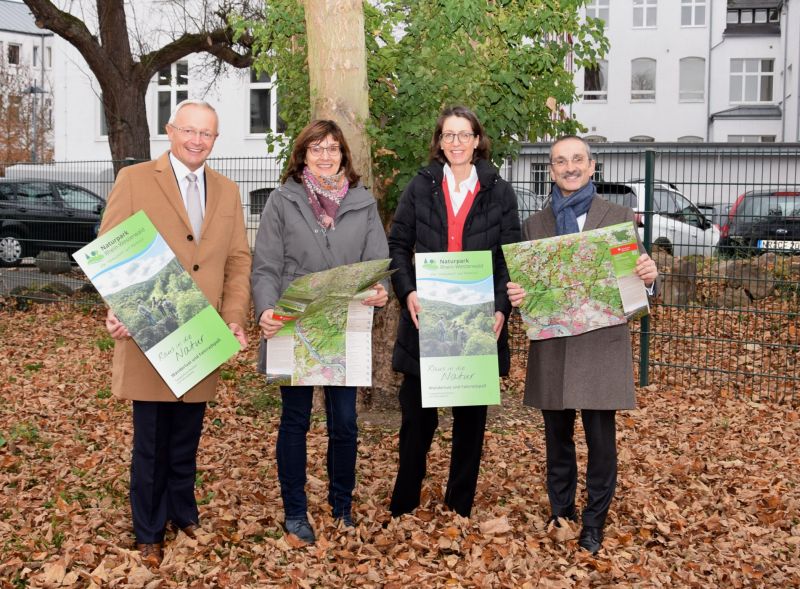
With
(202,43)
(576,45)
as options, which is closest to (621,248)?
(576,45)

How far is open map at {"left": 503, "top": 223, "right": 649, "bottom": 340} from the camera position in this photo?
15.5 feet

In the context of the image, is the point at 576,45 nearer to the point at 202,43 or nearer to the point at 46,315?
the point at 46,315

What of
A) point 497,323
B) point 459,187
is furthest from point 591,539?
point 459,187

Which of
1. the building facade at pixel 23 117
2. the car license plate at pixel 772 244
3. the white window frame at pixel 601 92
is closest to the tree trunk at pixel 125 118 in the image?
the car license plate at pixel 772 244

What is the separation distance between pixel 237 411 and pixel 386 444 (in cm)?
166

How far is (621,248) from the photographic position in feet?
15.5

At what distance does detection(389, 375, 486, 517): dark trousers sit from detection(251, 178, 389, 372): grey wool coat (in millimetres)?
765

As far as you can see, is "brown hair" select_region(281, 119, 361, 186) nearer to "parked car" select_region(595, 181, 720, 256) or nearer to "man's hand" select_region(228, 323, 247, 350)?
"man's hand" select_region(228, 323, 247, 350)

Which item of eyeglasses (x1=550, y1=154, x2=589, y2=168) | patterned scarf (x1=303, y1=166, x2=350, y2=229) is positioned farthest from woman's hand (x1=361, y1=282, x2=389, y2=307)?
eyeglasses (x1=550, y1=154, x2=589, y2=168)

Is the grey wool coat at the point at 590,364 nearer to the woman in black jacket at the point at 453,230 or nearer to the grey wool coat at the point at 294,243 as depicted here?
the woman in black jacket at the point at 453,230

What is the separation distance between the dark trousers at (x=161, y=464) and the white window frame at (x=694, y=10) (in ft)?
152

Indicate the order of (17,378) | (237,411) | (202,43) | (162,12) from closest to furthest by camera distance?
(237,411) → (17,378) → (202,43) → (162,12)

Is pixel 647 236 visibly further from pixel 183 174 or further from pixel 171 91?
pixel 171 91

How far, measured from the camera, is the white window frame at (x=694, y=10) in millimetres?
46750
